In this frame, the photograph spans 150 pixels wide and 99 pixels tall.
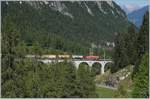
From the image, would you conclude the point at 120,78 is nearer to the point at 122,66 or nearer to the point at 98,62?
the point at 122,66

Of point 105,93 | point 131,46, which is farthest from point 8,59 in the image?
point 131,46

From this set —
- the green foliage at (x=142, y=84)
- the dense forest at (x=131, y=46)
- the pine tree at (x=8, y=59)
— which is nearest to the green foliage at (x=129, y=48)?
the dense forest at (x=131, y=46)

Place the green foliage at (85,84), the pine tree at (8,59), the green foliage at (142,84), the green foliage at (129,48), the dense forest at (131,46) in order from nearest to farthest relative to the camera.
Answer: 1. the pine tree at (8,59)
2. the green foliage at (142,84)
3. the green foliage at (85,84)
4. the dense forest at (131,46)
5. the green foliage at (129,48)

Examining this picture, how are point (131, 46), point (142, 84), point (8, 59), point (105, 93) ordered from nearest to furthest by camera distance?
point (8, 59) → point (142, 84) → point (105, 93) → point (131, 46)

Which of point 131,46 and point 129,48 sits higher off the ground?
point 131,46

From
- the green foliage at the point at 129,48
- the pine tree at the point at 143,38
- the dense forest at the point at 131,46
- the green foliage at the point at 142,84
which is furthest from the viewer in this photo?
the green foliage at the point at 129,48

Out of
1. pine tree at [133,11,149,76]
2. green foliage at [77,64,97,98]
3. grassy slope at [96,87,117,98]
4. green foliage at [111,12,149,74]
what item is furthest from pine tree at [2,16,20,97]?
green foliage at [111,12,149,74]

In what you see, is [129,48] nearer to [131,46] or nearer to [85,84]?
[131,46]

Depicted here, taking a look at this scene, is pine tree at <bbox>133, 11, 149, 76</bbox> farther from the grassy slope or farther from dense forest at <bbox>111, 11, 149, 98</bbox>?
the grassy slope

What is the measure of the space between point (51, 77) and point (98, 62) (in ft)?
267

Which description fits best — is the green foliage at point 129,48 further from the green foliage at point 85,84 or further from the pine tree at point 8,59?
the pine tree at point 8,59

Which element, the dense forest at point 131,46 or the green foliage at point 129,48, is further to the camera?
the green foliage at point 129,48

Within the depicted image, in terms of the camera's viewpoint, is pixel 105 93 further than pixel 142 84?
Yes

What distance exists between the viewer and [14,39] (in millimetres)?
20812
